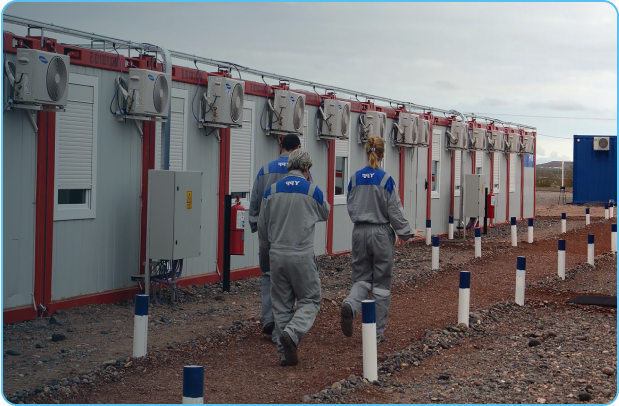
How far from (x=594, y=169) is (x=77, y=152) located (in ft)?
115

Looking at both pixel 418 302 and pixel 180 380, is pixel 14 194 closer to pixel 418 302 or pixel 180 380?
pixel 180 380

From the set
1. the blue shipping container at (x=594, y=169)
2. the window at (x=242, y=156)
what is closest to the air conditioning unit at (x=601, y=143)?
the blue shipping container at (x=594, y=169)

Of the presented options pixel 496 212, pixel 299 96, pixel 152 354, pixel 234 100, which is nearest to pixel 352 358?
pixel 152 354

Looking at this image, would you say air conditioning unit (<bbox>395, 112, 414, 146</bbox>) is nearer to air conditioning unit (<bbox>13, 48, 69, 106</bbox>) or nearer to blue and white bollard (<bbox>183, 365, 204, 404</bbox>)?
air conditioning unit (<bbox>13, 48, 69, 106</bbox>)

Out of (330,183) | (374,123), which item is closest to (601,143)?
(374,123)

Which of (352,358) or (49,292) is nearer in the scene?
(352,358)

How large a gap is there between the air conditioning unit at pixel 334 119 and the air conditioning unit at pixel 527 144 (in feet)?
56.7

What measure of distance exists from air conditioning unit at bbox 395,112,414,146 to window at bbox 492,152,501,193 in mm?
9284

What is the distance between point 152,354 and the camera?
26.5ft

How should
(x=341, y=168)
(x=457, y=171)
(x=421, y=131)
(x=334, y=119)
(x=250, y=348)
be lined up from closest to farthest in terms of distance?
(x=250, y=348) → (x=334, y=119) → (x=341, y=168) → (x=421, y=131) → (x=457, y=171)

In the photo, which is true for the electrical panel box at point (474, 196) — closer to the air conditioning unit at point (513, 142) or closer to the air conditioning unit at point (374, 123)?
the air conditioning unit at point (374, 123)

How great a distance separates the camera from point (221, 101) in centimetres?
1291

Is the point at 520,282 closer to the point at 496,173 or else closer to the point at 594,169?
the point at 496,173

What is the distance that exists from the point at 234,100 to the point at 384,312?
568 cm
